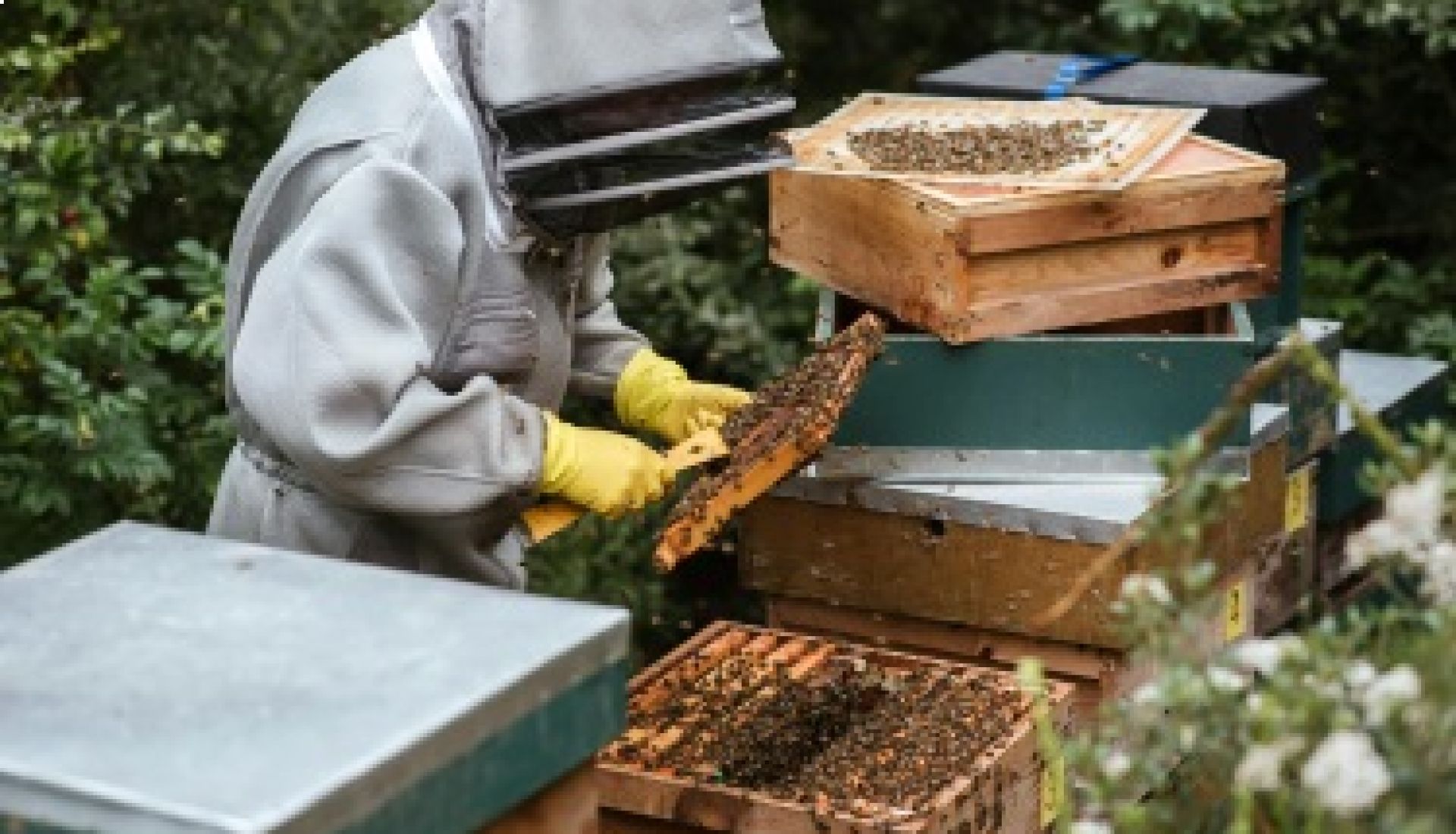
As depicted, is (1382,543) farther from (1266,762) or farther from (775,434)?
(775,434)

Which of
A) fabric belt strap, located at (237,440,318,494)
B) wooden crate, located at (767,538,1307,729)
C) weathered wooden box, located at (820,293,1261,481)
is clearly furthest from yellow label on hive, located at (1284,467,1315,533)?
fabric belt strap, located at (237,440,318,494)

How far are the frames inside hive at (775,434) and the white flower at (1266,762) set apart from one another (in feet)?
4.88

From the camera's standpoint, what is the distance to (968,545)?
4.07m

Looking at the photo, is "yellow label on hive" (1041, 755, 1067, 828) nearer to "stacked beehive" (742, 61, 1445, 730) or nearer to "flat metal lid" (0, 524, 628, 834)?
"stacked beehive" (742, 61, 1445, 730)

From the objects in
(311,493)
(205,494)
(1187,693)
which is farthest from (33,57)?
A: (1187,693)

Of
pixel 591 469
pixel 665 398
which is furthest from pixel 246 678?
pixel 665 398

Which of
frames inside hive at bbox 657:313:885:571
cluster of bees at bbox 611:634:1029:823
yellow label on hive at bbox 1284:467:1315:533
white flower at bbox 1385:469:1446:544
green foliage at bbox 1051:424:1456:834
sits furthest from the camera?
yellow label on hive at bbox 1284:467:1315:533

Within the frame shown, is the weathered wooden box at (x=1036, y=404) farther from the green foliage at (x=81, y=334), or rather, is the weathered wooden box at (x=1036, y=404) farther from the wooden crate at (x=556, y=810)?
the wooden crate at (x=556, y=810)

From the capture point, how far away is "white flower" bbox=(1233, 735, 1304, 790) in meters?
2.07

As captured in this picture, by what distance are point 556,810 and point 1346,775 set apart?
92cm

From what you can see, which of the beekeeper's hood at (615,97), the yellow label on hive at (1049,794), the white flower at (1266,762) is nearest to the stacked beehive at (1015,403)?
the yellow label on hive at (1049,794)

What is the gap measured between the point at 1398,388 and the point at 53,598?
360 centimetres

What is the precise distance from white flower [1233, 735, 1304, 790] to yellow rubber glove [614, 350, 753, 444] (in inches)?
85.9

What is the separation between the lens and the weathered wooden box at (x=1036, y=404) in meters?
4.10
